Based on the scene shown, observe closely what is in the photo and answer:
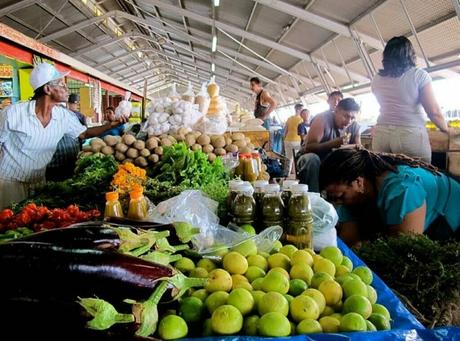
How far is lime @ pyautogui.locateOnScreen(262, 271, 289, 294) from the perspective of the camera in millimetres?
1038

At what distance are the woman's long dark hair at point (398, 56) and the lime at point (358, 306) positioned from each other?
2720mm

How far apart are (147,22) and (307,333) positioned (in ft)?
49.2

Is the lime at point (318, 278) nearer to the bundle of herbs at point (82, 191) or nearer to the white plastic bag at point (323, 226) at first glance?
the white plastic bag at point (323, 226)

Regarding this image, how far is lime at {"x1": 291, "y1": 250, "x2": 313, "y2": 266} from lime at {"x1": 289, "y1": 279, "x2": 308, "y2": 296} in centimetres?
9

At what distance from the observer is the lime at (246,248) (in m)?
1.26

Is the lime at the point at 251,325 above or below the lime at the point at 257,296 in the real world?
below

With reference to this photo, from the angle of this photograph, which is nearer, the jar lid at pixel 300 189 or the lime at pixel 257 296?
the lime at pixel 257 296

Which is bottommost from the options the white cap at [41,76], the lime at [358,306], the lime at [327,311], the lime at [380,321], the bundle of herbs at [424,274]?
the bundle of herbs at [424,274]

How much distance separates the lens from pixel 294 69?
1464 centimetres

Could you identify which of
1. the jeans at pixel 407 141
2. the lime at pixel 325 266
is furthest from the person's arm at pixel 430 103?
the lime at pixel 325 266

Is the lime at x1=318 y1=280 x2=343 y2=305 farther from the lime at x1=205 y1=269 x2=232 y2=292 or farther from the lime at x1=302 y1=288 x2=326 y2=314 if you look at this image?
the lime at x1=205 y1=269 x2=232 y2=292

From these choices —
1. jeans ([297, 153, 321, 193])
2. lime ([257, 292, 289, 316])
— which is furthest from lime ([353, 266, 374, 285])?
jeans ([297, 153, 321, 193])

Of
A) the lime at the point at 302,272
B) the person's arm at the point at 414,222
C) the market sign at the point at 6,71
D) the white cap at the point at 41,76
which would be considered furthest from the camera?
the market sign at the point at 6,71

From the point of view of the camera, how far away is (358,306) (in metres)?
0.99
